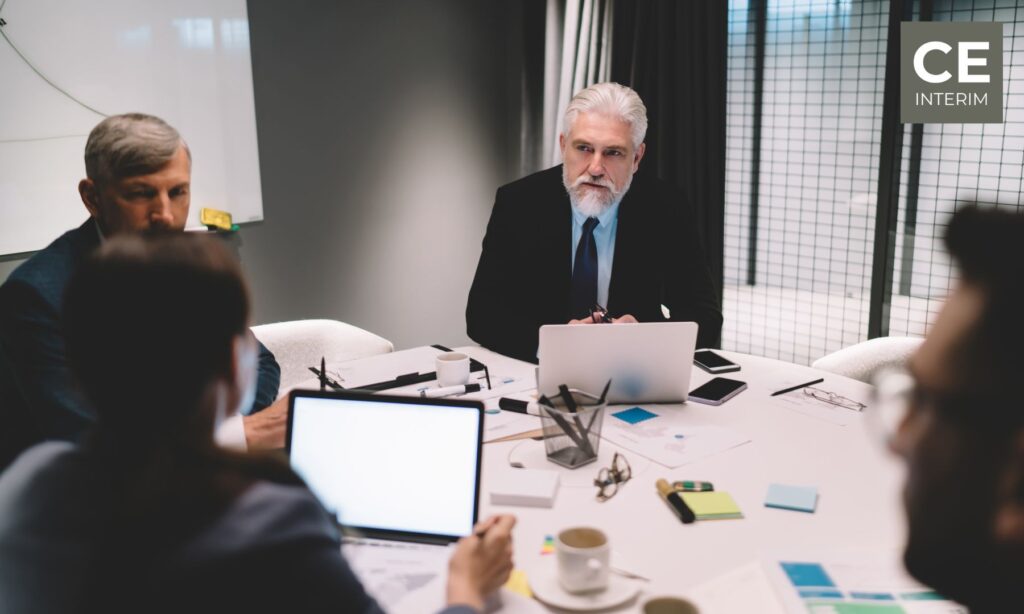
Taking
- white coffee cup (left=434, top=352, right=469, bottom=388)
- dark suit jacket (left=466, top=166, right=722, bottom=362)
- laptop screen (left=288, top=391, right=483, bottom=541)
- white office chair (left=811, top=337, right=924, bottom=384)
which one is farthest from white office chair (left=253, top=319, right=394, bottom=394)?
white office chair (left=811, top=337, right=924, bottom=384)

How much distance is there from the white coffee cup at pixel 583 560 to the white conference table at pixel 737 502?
0.06 metres

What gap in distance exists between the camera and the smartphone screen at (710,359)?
223 centimetres

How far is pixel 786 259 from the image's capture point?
459 centimetres

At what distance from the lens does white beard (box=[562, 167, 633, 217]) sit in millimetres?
2551

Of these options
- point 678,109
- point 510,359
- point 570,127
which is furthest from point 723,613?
point 678,109

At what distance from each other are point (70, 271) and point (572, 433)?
1031mm

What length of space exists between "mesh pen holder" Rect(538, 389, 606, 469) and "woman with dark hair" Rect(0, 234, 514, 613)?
81cm

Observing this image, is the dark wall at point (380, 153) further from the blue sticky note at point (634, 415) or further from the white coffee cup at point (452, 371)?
the blue sticky note at point (634, 415)

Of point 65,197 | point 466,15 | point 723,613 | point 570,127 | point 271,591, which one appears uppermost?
point 466,15

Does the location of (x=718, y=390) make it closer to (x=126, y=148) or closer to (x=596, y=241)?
(x=596, y=241)

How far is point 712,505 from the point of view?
144 cm

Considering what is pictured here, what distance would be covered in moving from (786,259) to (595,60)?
1714 millimetres

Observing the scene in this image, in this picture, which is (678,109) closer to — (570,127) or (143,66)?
(570,127)

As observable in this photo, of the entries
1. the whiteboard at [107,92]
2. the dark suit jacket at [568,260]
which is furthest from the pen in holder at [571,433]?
the whiteboard at [107,92]
